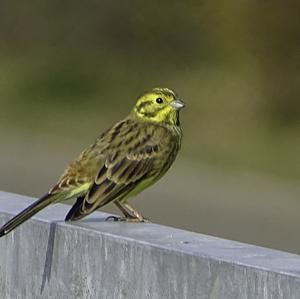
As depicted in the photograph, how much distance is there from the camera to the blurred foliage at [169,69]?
19.8 meters

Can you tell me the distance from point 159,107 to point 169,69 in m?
13.4

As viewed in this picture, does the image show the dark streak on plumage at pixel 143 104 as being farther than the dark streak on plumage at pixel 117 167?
Yes

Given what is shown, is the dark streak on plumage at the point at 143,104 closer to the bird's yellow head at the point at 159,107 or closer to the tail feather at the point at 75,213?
the bird's yellow head at the point at 159,107

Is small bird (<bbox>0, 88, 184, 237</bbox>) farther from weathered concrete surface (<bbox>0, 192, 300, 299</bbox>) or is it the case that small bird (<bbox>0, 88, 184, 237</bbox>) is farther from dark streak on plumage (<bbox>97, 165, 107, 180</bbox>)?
weathered concrete surface (<bbox>0, 192, 300, 299</bbox>)

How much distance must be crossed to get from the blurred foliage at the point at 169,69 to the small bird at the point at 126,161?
8.35 m

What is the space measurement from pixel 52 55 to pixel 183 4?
7.49ft

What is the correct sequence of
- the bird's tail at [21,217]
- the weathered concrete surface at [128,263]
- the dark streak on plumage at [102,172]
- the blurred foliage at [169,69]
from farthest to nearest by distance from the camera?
the blurred foliage at [169,69] < the dark streak on plumage at [102,172] < the bird's tail at [21,217] < the weathered concrete surface at [128,263]

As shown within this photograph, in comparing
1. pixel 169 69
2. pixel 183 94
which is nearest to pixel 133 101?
pixel 183 94

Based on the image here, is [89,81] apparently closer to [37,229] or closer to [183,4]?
→ [183,4]

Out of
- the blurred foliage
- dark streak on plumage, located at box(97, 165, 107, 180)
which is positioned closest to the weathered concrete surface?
dark streak on plumage, located at box(97, 165, 107, 180)

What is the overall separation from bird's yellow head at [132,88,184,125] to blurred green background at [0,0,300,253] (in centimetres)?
493

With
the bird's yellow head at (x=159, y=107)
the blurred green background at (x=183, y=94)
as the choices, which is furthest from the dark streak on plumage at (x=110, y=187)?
the blurred green background at (x=183, y=94)

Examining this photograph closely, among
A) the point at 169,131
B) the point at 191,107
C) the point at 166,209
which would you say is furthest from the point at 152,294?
the point at 191,107

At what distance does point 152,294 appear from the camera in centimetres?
636
